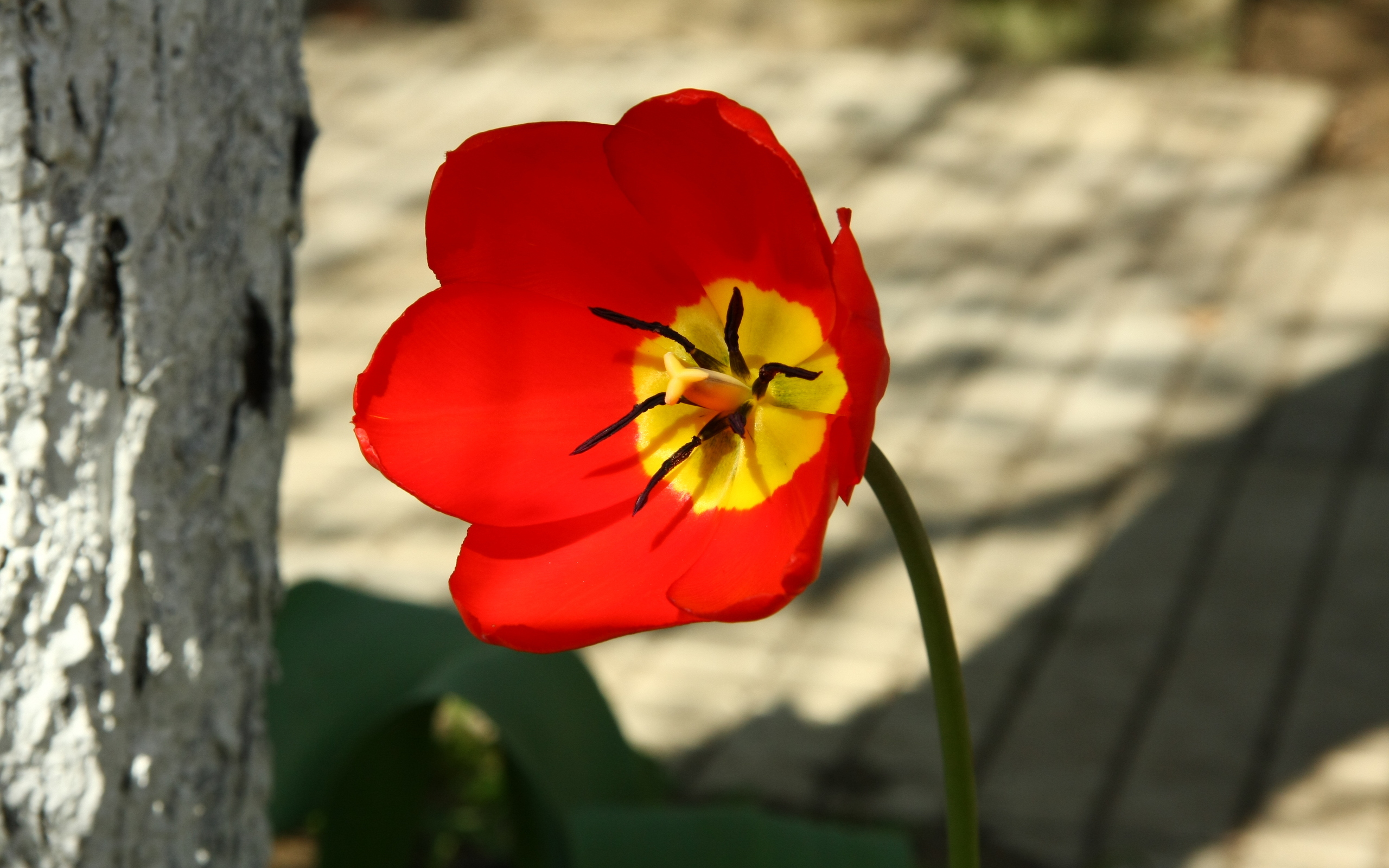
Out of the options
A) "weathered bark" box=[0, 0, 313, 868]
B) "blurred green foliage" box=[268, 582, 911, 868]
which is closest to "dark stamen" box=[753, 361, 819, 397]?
"weathered bark" box=[0, 0, 313, 868]

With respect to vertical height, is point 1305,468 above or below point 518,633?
below

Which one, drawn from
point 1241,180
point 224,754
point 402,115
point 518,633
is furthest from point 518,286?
point 402,115

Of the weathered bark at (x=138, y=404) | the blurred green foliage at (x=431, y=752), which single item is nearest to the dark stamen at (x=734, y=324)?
the weathered bark at (x=138, y=404)

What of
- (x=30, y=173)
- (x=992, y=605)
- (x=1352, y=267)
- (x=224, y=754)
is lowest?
(x=992, y=605)

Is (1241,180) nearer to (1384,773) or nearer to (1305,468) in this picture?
(1305,468)

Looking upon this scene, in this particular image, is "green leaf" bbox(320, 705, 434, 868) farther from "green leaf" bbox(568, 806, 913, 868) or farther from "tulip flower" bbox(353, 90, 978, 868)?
"tulip flower" bbox(353, 90, 978, 868)

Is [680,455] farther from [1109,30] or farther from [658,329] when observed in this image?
[1109,30]

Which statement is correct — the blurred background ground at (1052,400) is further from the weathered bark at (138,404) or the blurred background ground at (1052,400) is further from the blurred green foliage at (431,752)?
the weathered bark at (138,404)
